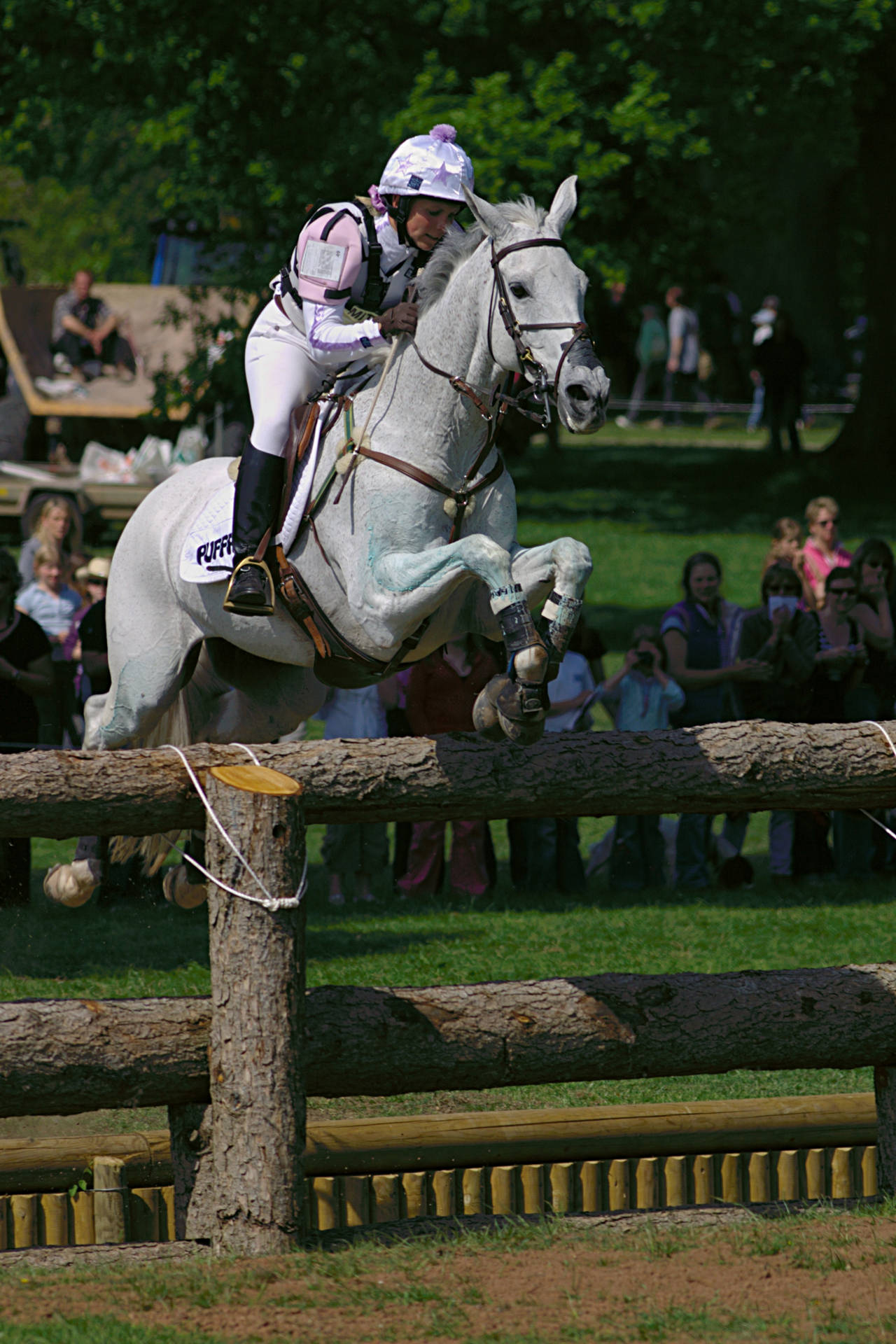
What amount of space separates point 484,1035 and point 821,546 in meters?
7.99

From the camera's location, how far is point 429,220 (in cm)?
647

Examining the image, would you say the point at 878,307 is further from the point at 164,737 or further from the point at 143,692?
the point at 143,692

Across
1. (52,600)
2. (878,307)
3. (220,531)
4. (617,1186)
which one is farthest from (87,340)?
(617,1186)

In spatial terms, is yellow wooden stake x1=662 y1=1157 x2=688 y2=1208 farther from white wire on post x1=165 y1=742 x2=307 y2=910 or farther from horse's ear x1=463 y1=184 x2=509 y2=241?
horse's ear x1=463 y1=184 x2=509 y2=241

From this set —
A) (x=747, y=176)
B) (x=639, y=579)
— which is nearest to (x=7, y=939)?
(x=639, y=579)

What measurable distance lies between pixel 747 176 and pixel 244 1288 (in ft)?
53.4

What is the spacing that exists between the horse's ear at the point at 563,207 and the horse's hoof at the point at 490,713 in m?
1.53

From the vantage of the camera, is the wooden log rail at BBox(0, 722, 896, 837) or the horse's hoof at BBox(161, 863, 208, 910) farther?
the horse's hoof at BBox(161, 863, 208, 910)

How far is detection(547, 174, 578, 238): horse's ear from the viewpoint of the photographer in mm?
6152

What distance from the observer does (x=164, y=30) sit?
14.8 metres

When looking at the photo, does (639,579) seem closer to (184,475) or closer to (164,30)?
→ (164,30)

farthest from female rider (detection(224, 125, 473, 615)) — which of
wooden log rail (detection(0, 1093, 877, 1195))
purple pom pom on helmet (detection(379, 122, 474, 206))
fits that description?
wooden log rail (detection(0, 1093, 877, 1195))

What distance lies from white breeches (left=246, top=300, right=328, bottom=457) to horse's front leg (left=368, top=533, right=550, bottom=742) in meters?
0.73

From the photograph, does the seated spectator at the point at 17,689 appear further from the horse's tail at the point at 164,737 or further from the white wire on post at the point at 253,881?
the white wire on post at the point at 253,881
